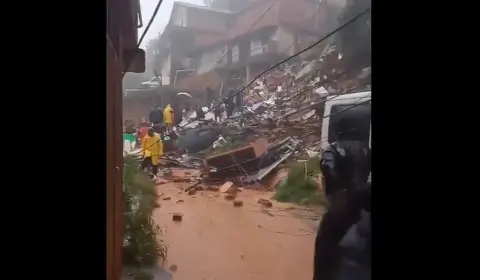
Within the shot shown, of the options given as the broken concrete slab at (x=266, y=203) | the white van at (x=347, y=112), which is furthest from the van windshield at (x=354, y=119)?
the broken concrete slab at (x=266, y=203)

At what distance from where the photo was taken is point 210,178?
1014mm

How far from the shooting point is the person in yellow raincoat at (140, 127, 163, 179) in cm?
100

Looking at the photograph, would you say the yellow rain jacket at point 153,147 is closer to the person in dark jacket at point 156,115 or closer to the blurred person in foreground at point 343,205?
the person in dark jacket at point 156,115

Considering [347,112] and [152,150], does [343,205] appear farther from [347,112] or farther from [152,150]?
[152,150]

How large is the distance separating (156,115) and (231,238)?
1.02 ft

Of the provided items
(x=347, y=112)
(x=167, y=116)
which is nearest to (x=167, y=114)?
(x=167, y=116)

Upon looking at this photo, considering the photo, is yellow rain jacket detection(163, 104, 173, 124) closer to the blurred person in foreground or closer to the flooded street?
the flooded street

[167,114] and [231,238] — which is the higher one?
[167,114]

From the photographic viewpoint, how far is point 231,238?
1002mm

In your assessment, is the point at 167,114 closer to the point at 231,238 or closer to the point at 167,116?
the point at 167,116

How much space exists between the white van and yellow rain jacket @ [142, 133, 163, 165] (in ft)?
1.16

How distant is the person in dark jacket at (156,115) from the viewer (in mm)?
1014

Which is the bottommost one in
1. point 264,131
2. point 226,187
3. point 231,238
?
point 231,238
